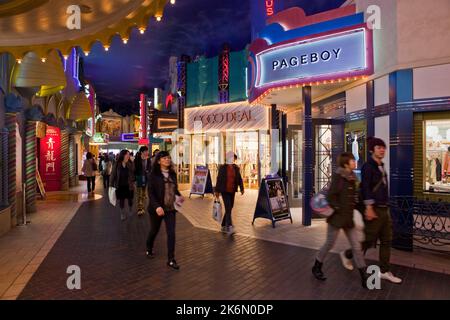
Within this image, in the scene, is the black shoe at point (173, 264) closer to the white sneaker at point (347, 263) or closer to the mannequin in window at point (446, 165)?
the white sneaker at point (347, 263)

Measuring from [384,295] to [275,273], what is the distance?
1463mm

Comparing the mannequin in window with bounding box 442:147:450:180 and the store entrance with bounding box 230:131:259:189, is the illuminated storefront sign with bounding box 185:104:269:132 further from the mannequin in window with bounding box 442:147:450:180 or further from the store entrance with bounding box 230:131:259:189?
the mannequin in window with bounding box 442:147:450:180

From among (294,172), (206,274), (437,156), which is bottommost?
(206,274)

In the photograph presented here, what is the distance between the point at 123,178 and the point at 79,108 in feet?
32.1

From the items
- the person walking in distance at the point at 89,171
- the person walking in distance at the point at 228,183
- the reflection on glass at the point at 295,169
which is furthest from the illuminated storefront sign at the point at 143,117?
the person walking in distance at the point at 228,183

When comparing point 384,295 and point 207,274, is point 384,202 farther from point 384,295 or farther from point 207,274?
point 207,274

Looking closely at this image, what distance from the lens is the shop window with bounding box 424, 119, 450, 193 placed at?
22.2ft

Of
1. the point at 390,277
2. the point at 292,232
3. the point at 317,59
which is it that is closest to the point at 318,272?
the point at 390,277

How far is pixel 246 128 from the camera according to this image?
17.4m

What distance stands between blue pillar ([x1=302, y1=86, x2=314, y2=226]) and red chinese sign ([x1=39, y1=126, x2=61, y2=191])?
12.2 m

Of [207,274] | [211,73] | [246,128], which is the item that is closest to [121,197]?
[207,274]

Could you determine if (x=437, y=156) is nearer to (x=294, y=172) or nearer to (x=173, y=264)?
(x=294, y=172)

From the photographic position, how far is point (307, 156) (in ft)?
29.0

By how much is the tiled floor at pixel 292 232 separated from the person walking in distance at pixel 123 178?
5.72ft
